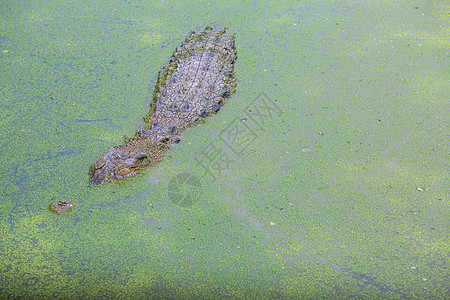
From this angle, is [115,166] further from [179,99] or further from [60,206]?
[179,99]

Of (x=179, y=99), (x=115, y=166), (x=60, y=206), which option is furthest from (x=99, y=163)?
(x=179, y=99)

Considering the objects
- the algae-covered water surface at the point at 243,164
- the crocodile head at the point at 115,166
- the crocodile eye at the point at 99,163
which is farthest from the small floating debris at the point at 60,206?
the crocodile eye at the point at 99,163

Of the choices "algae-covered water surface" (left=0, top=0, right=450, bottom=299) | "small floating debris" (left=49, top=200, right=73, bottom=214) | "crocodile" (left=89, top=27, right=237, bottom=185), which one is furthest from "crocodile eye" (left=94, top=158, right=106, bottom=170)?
"small floating debris" (left=49, top=200, right=73, bottom=214)

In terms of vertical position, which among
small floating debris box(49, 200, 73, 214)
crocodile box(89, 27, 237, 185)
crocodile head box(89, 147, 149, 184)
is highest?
crocodile box(89, 27, 237, 185)

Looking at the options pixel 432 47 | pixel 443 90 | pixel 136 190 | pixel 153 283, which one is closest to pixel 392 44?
pixel 432 47

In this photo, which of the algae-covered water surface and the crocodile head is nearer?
the algae-covered water surface

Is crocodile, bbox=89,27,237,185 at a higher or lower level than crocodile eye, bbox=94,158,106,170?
higher

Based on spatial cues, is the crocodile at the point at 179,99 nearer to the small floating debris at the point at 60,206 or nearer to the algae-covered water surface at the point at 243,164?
the algae-covered water surface at the point at 243,164

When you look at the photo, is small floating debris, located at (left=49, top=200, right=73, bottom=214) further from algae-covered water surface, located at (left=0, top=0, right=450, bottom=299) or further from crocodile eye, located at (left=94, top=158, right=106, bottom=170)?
crocodile eye, located at (left=94, top=158, right=106, bottom=170)
